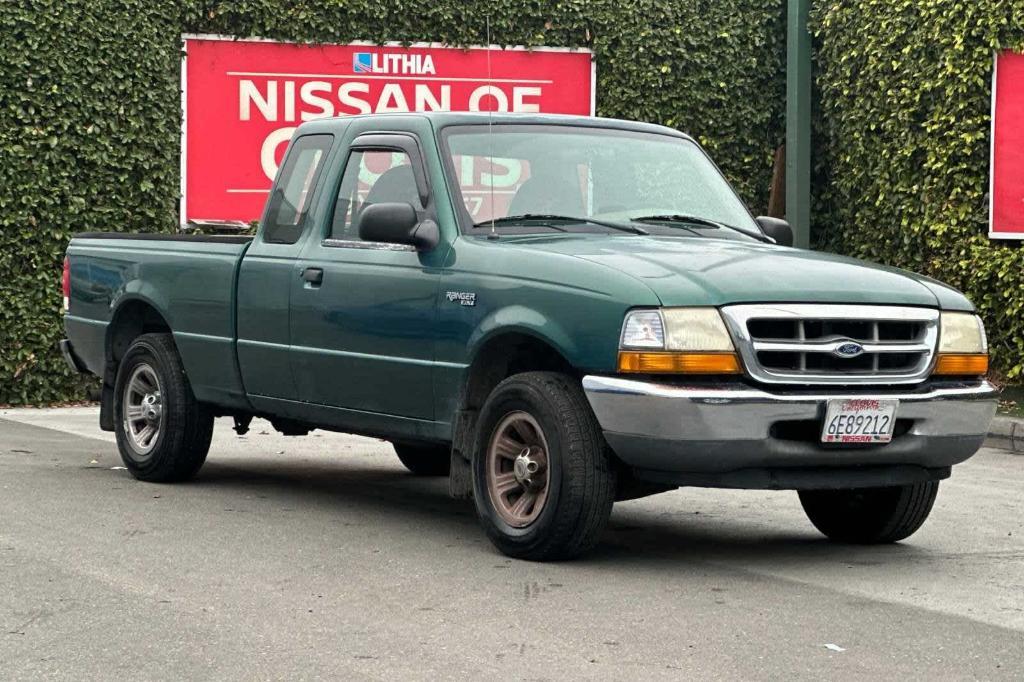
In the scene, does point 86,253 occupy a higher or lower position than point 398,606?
higher

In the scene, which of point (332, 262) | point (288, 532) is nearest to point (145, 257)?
point (332, 262)

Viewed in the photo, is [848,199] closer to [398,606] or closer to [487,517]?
[487,517]

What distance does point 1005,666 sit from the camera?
5645 mm

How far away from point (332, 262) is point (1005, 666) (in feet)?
13.4

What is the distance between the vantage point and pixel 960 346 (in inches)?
300

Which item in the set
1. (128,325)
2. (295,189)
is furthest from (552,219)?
(128,325)

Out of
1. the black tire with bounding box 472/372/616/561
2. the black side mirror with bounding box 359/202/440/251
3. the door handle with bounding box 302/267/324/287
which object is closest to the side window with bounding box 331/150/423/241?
the door handle with bounding box 302/267/324/287

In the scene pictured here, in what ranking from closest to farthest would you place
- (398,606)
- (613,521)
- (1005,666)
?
1. (1005,666)
2. (398,606)
3. (613,521)

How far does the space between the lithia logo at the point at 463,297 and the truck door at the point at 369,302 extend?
0.13 m

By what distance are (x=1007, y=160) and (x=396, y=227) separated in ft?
28.3

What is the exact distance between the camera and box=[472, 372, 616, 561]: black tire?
23.5 ft

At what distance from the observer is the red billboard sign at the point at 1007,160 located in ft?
49.4

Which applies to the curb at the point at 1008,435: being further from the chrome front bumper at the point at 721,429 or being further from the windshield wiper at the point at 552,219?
the chrome front bumper at the point at 721,429

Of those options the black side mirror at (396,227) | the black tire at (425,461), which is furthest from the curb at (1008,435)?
the black side mirror at (396,227)
